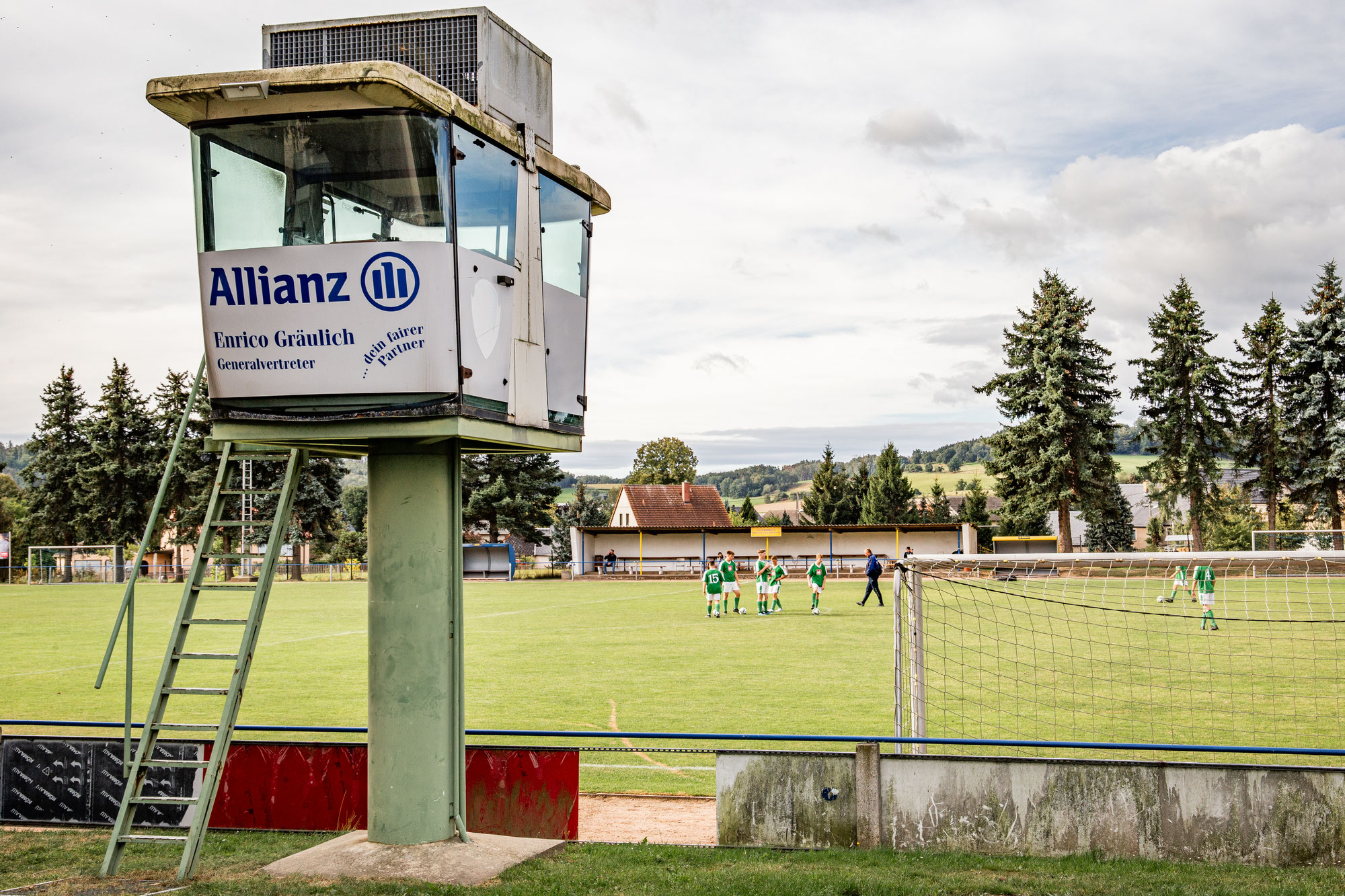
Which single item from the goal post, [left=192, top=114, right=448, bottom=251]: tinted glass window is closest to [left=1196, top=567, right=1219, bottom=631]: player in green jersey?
[left=192, top=114, right=448, bottom=251]: tinted glass window

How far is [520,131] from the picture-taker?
7773 millimetres

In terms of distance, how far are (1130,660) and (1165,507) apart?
51.5m

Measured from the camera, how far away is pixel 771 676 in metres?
18.4

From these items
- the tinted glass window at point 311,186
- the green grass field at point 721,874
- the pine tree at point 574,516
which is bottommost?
the green grass field at point 721,874

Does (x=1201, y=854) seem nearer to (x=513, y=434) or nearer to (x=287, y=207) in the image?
(x=513, y=434)

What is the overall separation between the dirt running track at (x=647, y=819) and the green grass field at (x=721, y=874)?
0.74m

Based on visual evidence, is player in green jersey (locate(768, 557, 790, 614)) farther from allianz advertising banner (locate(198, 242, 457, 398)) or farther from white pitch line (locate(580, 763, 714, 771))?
allianz advertising banner (locate(198, 242, 457, 398))

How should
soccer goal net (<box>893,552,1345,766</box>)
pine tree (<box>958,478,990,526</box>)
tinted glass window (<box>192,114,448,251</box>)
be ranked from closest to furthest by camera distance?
tinted glass window (<box>192,114,448,251</box>) → soccer goal net (<box>893,552,1345,766</box>) → pine tree (<box>958,478,990,526</box>)

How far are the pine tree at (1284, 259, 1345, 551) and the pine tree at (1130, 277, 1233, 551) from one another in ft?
13.0

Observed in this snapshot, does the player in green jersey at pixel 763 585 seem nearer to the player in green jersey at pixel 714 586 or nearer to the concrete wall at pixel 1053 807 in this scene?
the player in green jersey at pixel 714 586

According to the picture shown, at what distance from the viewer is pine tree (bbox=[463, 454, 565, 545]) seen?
2886 inches

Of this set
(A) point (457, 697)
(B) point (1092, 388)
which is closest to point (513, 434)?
(A) point (457, 697)

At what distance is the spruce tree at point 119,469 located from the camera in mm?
72188

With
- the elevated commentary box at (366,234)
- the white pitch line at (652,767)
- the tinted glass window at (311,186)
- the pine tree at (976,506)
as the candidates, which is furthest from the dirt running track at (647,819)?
the pine tree at (976,506)
